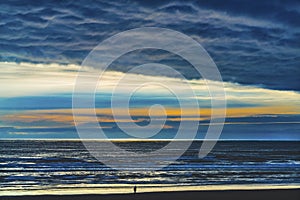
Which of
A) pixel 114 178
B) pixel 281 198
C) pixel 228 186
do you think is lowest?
pixel 281 198

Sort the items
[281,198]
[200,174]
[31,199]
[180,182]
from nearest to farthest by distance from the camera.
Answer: [281,198] → [31,199] → [180,182] → [200,174]

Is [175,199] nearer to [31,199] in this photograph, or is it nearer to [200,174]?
[31,199]

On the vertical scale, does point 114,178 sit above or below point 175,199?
above

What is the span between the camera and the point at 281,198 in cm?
1677

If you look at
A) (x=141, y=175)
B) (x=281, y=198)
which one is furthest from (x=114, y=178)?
(x=281, y=198)

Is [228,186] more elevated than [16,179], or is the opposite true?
[16,179]

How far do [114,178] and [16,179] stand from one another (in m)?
6.52

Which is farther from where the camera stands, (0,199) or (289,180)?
(289,180)

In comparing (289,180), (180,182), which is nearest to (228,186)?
(180,182)

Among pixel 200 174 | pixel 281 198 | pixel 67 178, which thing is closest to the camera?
pixel 281 198

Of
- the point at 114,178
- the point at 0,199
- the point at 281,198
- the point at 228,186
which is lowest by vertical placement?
the point at 281,198

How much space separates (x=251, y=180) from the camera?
95.6 feet

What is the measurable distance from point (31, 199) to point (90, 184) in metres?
8.24

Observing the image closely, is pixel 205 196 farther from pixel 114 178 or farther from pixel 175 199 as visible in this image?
pixel 114 178
